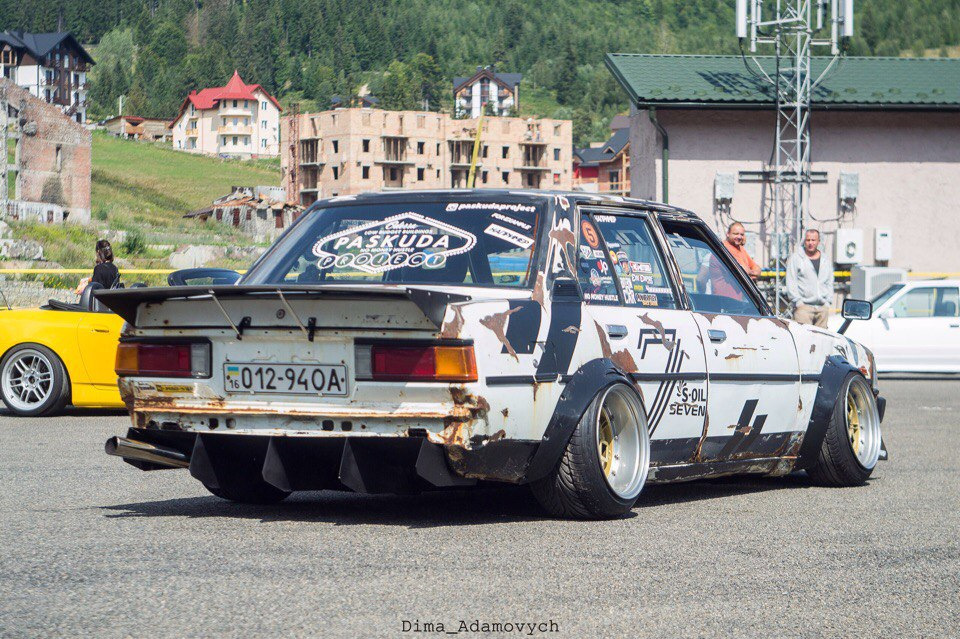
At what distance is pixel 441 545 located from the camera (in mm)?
5633

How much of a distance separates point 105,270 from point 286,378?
1094 cm

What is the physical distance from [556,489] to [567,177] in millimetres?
161354

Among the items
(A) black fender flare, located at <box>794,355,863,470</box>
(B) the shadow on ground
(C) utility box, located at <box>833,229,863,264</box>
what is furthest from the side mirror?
(C) utility box, located at <box>833,229,863,264</box>

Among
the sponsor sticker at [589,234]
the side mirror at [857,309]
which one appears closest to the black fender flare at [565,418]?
the sponsor sticker at [589,234]

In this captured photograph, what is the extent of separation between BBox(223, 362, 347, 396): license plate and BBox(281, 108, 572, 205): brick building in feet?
474

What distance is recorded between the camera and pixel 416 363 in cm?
571

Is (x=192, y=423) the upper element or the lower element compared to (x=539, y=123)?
lower

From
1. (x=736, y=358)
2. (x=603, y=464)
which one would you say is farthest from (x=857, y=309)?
(x=603, y=464)

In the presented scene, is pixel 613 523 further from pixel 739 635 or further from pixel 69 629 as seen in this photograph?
pixel 69 629

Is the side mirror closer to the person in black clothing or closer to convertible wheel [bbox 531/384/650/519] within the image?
convertible wheel [bbox 531/384/650/519]

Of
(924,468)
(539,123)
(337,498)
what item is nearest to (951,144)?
(924,468)

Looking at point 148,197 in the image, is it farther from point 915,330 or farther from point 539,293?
point 539,293

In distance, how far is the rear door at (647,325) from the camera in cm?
651

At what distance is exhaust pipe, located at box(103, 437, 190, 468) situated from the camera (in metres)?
6.34
